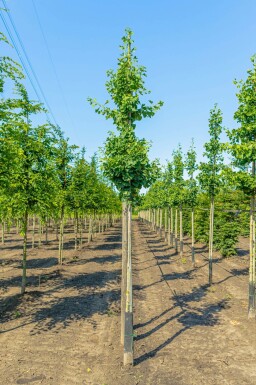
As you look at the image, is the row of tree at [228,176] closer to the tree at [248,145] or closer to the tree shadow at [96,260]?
the tree at [248,145]

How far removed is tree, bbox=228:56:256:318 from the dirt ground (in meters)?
1.92

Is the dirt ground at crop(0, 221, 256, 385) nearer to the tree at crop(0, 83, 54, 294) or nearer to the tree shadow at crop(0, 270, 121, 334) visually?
the tree shadow at crop(0, 270, 121, 334)

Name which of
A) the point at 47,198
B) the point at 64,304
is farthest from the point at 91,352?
the point at 47,198

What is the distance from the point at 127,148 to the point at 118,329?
626 centimetres

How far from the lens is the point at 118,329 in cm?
1080

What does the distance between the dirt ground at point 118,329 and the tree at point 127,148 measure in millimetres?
1191

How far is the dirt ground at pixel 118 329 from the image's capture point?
788 centimetres

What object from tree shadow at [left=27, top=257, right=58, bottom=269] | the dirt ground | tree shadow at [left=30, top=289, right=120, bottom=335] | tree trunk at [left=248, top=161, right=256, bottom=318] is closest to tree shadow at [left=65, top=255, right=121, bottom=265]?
tree shadow at [left=27, top=257, right=58, bottom=269]

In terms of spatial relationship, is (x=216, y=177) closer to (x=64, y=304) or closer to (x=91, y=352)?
(x=64, y=304)

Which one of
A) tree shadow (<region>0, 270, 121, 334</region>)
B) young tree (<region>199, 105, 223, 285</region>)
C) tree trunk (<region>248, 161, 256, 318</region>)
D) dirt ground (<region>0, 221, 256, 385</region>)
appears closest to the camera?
dirt ground (<region>0, 221, 256, 385</region>)

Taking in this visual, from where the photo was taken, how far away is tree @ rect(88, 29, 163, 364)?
859cm

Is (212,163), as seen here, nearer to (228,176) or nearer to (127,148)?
(228,176)

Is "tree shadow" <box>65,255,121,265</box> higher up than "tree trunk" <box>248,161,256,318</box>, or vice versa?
"tree trunk" <box>248,161,256,318</box>

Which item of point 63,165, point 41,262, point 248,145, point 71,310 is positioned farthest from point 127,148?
point 41,262
